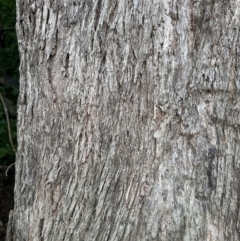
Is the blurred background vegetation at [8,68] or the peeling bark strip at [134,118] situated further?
the blurred background vegetation at [8,68]

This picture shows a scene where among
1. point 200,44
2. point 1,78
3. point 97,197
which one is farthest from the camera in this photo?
point 1,78

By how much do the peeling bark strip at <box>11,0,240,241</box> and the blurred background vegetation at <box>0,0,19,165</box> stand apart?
10.0 ft

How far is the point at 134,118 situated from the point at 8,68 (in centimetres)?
414

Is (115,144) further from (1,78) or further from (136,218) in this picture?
(1,78)

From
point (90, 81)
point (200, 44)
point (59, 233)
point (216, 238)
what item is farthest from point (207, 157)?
point (59, 233)

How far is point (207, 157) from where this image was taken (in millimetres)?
1737

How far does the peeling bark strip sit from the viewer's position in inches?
67.7

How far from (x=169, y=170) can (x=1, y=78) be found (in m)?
3.93

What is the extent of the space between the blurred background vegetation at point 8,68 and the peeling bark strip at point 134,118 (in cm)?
306

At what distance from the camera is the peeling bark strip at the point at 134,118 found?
5.65 ft

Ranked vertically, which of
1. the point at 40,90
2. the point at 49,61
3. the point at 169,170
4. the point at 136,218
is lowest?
the point at 136,218

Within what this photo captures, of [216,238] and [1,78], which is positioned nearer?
[216,238]

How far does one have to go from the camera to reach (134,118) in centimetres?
178

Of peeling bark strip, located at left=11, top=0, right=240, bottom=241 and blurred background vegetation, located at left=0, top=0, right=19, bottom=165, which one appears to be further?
blurred background vegetation, located at left=0, top=0, right=19, bottom=165
